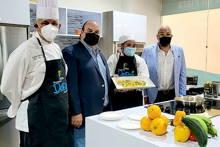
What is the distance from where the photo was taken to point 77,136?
90.4 inches

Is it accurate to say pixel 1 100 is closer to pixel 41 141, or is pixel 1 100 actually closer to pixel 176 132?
pixel 41 141

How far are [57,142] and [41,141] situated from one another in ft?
0.49

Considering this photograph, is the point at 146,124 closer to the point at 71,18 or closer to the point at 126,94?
the point at 126,94

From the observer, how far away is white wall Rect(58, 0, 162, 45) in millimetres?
4375

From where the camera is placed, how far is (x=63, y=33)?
12.9ft

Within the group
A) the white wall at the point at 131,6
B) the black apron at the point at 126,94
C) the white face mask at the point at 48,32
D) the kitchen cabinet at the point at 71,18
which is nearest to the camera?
the white face mask at the point at 48,32

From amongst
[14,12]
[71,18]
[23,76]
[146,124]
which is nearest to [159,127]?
[146,124]

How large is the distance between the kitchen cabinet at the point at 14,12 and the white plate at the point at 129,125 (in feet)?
6.54

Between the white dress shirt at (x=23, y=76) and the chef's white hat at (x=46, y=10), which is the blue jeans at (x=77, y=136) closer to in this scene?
the white dress shirt at (x=23, y=76)

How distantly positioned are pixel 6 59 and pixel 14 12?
0.57m

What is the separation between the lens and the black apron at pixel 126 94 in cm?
257

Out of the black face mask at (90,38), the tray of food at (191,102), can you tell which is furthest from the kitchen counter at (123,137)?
the black face mask at (90,38)

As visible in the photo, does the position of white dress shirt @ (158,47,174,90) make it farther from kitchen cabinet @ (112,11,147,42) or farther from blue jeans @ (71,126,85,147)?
kitchen cabinet @ (112,11,147,42)

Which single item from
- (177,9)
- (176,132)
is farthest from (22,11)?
(177,9)
